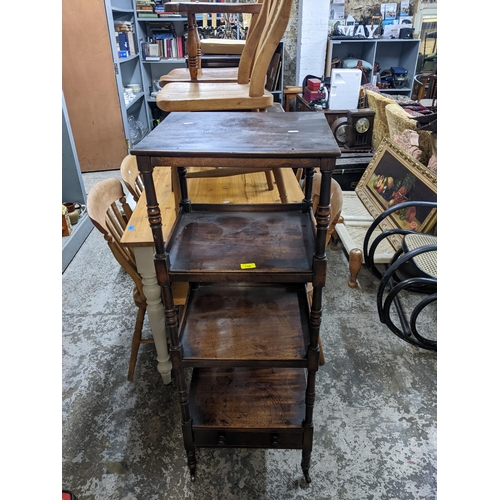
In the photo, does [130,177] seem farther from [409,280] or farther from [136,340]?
[409,280]

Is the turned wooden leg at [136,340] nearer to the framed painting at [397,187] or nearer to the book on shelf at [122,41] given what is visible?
the framed painting at [397,187]

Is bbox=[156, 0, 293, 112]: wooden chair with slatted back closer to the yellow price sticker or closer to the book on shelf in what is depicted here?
the yellow price sticker

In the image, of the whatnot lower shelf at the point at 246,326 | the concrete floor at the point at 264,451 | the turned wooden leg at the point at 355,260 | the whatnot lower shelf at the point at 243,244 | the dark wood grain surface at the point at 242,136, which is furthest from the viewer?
the turned wooden leg at the point at 355,260

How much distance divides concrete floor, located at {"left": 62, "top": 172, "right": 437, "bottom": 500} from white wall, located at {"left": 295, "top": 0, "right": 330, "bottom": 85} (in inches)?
139

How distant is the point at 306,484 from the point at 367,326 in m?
0.90

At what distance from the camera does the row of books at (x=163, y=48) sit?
14.0ft

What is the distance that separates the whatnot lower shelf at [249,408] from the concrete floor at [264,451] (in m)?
0.21

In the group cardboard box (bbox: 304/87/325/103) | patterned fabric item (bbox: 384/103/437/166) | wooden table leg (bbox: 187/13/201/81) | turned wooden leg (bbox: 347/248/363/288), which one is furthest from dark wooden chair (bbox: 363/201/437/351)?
cardboard box (bbox: 304/87/325/103)

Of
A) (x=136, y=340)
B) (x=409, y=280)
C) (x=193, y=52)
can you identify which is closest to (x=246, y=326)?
(x=136, y=340)

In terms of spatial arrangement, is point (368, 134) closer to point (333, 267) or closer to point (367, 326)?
point (333, 267)

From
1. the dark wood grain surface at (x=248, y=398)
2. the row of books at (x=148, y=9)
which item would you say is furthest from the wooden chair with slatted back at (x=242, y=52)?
the row of books at (x=148, y=9)

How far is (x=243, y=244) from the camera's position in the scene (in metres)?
1.02

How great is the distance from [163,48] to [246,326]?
14.0ft

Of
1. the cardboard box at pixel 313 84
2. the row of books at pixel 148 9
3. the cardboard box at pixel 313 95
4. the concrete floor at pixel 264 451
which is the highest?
the row of books at pixel 148 9
